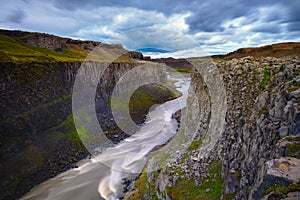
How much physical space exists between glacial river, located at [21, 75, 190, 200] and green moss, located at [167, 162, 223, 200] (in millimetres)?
16734

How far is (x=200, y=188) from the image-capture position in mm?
17516

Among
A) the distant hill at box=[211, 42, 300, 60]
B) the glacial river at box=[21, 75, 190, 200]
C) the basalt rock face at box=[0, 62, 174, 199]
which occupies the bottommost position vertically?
the glacial river at box=[21, 75, 190, 200]

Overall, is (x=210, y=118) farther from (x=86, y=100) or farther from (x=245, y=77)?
(x=86, y=100)

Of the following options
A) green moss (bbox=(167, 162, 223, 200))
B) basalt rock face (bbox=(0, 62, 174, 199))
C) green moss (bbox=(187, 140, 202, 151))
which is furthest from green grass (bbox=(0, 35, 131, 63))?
green moss (bbox=(167, 162, 223, 200))

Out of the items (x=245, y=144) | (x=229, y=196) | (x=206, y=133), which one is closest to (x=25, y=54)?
(x=206, y=133)

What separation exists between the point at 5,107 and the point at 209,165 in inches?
1840

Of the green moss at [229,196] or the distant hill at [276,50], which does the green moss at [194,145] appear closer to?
the green moss at [229,196]

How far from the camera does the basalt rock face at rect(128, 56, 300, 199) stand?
8.44 meters

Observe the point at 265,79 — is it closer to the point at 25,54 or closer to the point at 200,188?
the point at 200,188

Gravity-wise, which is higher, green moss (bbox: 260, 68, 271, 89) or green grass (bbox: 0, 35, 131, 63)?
green grass (bbox: 0, 35, 131, 63)

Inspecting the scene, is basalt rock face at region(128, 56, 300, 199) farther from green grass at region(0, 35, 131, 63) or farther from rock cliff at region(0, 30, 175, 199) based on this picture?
green grass at region(0, 35, 131, 63)

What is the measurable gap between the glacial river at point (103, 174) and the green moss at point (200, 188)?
16734mm

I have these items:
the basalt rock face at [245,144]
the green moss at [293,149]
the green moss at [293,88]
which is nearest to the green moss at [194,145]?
the basalt rock face at [245,144]

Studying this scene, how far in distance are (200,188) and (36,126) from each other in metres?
47.0
